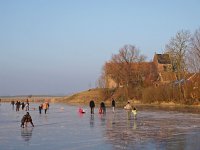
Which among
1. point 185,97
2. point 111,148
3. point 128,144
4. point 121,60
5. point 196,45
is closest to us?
point 111,148

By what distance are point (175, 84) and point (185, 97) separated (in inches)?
278

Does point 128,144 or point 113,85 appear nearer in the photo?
point 128,144

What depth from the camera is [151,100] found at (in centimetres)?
7306

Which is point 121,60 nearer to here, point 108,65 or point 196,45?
point 108,65

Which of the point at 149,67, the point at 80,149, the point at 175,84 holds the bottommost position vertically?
the point at 80,149

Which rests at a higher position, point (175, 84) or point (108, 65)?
point (108, 65)

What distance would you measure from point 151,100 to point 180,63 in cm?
1005

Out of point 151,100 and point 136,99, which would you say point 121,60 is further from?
point 151,100

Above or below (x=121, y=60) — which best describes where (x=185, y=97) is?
below

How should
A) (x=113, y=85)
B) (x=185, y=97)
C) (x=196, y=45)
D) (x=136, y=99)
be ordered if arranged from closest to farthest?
1. (x=185, y=97)
2. (x=196, y=45)
3. (x=136, y=99)
4. (x=113, y=85)

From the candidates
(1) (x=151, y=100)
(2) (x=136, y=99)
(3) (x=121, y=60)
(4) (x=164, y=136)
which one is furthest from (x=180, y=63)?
(4) (x=164, y=136)

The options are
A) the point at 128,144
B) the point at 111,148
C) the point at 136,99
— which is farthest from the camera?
the point at 136,99

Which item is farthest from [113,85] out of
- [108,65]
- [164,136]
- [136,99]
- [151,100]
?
[164,136]

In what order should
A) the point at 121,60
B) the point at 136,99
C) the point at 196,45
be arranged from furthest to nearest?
1. the point at 121,60
2. the point at 136,99
3. the point at 196,45
